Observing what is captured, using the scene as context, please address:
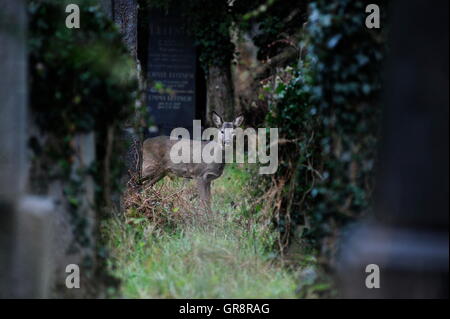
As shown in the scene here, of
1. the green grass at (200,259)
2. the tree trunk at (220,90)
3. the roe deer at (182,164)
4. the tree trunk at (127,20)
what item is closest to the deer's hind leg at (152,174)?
the roe deer at (182,164)

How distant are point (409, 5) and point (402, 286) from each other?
5.23 feet

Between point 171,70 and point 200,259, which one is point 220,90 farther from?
point 200,259

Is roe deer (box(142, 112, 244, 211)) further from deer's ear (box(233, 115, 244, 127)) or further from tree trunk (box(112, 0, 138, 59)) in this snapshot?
tree trunk (box(112, 0, 138, 59))

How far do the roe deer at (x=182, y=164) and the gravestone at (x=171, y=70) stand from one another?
12.8 ft

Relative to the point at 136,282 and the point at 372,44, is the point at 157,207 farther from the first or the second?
the point at 372,44

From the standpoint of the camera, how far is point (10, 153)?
357 centimetres

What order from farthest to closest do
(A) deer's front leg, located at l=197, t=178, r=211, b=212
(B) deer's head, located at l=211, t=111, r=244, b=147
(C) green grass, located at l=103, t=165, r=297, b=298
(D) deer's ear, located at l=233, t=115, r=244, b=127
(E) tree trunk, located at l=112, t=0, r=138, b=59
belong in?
(D) deer's ear, located at l=233, t=115, r=244, b=127, (B) deer's head, located at l=211, t=111, r=244, b=147, (A) deer's front leg, located at l=197, t=178, r=211, b=212, (E) tree trunk, located at l=112, t=0, r=138, b=59, (C) green grass, located at l=103, t=165, r=297, b=298

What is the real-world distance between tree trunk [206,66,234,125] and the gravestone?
1.40 feet

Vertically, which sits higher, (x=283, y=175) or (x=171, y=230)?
(x=283, y=175)

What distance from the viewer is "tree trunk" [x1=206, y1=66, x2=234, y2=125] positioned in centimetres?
1425

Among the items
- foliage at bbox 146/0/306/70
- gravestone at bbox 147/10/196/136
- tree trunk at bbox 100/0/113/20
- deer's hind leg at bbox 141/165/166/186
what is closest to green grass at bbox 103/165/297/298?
tree trunk at bbox 100/0/113/20

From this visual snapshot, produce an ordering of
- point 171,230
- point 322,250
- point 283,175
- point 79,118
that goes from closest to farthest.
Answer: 1. point 79,118
2. point 322,250
3. point 283,175
4. point 171,230
